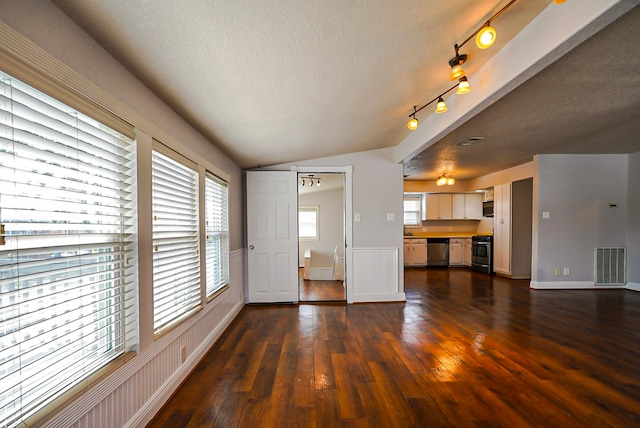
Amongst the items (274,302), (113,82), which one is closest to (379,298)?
(274,302)

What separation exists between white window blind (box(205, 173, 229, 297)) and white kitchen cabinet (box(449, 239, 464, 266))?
20.9ft

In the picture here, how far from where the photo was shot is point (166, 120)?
1.99m

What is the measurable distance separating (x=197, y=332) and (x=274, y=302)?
1.83 metres

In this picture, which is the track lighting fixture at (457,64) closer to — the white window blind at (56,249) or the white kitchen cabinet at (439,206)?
the white window blind at (56,249)

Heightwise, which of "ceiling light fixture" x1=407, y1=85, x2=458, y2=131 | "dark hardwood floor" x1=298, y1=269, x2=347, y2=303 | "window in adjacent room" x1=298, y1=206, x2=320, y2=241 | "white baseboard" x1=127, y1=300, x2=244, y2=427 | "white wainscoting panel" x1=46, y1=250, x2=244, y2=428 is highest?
"ceiling light fixture" x1=407, y1=85, x2=458, y2=131

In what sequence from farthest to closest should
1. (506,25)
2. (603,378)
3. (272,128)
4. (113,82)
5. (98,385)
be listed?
(272,128)
(603,378)
(506,25)
(113,82)
(98,385)

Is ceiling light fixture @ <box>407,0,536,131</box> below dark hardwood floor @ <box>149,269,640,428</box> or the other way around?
the other way around

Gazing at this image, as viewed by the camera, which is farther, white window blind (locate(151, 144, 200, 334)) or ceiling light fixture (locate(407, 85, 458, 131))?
ceiling light fixture (locate(407, 85, 458, 131))

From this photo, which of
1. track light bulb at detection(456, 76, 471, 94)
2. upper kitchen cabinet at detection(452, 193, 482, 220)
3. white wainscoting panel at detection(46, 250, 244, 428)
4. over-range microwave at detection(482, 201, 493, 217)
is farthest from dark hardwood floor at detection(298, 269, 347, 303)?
over-range microwave at detection(482, 201, 493, 217)

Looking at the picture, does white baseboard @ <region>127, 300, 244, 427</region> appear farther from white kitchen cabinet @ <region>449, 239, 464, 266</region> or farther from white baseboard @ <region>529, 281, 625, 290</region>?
white kitchen cabinet @ <region>449, 239, 464, 266</region>

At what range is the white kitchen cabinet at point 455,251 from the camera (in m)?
7.64

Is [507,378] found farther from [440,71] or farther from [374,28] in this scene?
[374,28]

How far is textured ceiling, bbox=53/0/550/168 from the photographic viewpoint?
1242 millimetres

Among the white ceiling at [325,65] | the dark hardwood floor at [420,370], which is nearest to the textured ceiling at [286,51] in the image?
the white ceiling at [325,65]
